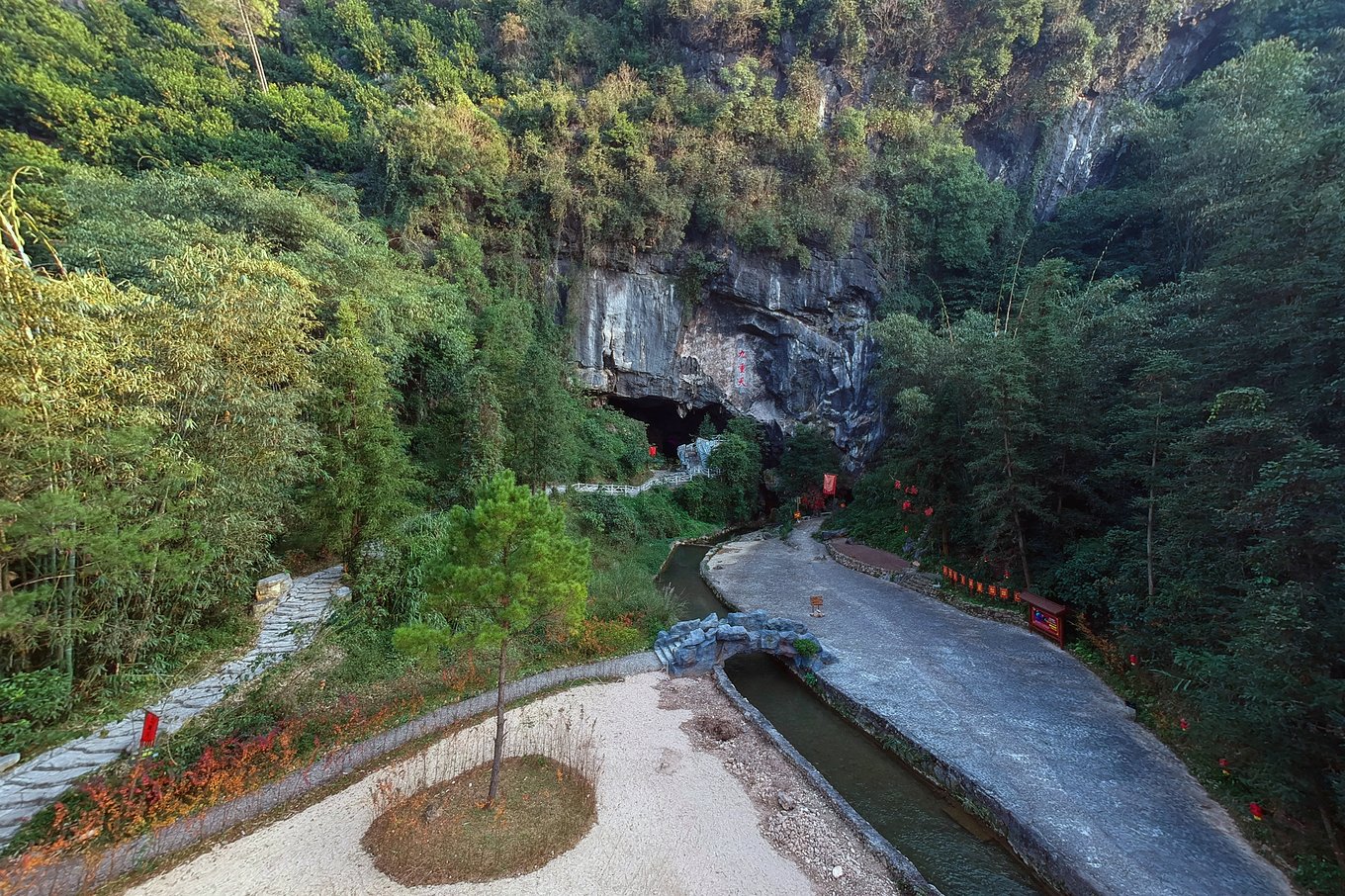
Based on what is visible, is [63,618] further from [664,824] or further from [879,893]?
[879,893]

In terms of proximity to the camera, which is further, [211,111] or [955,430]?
[211,111]

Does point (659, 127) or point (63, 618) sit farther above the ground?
point (659, 127)

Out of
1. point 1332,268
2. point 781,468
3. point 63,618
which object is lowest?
point 63,618

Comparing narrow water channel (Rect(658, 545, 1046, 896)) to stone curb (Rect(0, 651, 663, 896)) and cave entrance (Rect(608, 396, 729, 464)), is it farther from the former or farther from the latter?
cave entrance (Rect(608, 396, 729, 464))

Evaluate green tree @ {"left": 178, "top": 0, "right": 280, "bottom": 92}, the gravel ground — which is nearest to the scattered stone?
the gravel ground

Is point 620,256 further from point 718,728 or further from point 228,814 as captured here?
point 228,814

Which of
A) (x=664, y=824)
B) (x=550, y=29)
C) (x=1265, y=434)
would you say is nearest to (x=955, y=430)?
(x=1265, y=434)

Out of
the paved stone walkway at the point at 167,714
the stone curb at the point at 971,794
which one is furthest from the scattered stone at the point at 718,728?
the paved stone walkway at the point at 167,714
